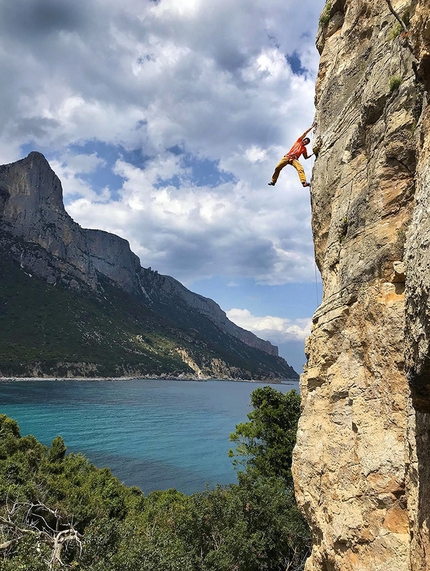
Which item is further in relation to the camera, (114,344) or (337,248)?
(114,344)

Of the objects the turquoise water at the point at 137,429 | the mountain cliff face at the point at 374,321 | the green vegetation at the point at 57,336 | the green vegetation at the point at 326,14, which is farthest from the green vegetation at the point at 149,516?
the green vegetation at the point at 57,336

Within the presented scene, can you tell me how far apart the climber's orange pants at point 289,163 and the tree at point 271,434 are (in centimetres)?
1889

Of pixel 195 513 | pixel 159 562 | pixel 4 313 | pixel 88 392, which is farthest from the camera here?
pixel 4 313

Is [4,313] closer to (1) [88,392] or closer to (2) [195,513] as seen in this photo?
(1) [88,392]

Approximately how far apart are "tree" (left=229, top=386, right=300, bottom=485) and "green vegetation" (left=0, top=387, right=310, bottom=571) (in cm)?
7

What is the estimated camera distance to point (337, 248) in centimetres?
890

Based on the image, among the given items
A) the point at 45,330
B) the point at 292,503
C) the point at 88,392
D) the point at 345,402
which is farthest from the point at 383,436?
the point at 45,330

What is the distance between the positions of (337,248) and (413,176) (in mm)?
2506

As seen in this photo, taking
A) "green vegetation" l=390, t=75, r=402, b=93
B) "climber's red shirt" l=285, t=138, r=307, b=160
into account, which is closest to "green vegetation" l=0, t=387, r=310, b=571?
"green vegetation" l=390, t=75, r=402, b=93

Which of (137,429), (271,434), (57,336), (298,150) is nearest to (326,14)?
(298,150)

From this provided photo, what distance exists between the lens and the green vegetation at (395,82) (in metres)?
6.97

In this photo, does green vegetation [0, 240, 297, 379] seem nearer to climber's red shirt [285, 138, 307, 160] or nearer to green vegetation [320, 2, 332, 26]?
climber's red shirt [285, 138, 307, 160]

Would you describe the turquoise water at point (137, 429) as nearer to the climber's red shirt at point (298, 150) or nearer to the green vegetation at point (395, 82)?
the climber's red shirt at point (298, 150)

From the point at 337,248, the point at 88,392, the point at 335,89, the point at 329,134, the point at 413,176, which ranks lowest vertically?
the point at 88,392
